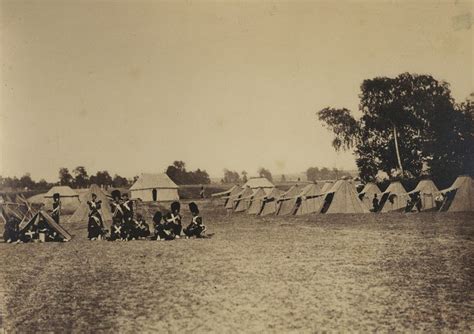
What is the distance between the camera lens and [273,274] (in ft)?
26.1

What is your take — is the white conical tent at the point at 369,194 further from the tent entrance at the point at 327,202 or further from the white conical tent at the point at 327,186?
the tent entrance at the point at 327,202

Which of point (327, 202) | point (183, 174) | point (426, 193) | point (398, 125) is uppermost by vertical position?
point (398, 125)

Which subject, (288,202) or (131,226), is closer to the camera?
(131,226)

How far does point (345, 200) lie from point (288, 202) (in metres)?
3.34

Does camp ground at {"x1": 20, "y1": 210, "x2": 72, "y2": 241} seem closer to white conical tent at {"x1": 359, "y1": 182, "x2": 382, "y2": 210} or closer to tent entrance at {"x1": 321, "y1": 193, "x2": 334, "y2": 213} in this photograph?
tent entrance at {"x1": 321, "y1": 193, "x2": 334, "y2": 213}

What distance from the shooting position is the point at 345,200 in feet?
74.0

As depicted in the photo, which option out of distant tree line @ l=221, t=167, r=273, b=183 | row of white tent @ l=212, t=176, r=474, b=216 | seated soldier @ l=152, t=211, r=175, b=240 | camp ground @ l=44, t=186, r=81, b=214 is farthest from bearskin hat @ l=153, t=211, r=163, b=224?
distant tree line @ l=221, t=167, r=273, b=183

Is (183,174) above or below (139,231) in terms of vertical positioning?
above

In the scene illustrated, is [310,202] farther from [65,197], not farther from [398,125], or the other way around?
[65,197]

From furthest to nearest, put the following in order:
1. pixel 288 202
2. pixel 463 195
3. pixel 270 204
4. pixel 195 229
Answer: pixel 270 204
pixel 288 202
pixel 463 195
pixel 195 229

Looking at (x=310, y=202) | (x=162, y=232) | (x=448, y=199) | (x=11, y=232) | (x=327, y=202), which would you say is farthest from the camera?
(x=327, y=202)

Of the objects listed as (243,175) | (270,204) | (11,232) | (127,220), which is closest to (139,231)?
(127,220)

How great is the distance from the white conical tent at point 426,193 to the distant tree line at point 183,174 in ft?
140

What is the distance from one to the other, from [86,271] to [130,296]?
2.46 m
